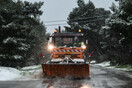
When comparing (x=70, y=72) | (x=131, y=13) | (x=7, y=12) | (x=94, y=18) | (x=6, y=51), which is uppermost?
(x=94, y=18)

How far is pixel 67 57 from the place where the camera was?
1195cm

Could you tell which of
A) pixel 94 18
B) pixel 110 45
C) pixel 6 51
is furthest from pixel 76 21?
pixel 6 51

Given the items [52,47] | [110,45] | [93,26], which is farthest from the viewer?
[93,26]

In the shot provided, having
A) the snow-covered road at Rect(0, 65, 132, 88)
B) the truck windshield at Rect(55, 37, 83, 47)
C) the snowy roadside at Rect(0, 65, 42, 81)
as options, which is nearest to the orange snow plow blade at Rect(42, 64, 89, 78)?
the snow-covered road at Rect(0, 65, 132, 88)

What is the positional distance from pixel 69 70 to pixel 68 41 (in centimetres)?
257

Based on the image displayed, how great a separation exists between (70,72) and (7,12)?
39.3ft

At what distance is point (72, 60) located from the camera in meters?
11.7

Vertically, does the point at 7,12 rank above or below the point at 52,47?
above

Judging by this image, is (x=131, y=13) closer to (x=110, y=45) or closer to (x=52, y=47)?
(x=52, y=47)

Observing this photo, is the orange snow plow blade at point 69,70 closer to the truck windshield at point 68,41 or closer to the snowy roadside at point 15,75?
the snowy roadside at point 15,75

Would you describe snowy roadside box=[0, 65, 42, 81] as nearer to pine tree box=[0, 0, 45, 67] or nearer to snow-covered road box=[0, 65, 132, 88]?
snow-covered road box=[0, 65, 132, 88]

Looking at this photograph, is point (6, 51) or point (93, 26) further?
point (93, 26)

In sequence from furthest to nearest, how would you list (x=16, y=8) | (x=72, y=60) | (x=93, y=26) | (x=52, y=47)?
(x=93, y=26)
(x=16, y=8)
(x=52, y=47)
(x=72, y=60)

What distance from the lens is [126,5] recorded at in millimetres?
15789
